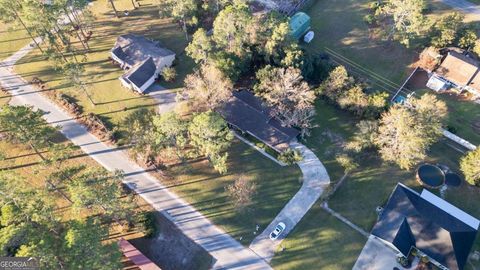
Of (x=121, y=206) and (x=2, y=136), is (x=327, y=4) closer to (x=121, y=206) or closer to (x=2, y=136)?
(x=121, y=206)

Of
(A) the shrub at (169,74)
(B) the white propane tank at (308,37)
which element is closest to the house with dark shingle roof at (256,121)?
(A) the shrub at (169,74)

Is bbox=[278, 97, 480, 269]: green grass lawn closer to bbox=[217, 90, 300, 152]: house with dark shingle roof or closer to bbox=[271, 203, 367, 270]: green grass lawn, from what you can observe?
bbox=[271, 203, 367, 270]: green grass lawn

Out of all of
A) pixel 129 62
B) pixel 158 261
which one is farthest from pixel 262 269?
pixel 129 62

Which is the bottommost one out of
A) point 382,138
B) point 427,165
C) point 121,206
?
point 427,165

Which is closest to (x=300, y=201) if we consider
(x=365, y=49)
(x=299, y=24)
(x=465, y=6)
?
(x=365, y=49)

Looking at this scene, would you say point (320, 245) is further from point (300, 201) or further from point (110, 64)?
point (110, 64)

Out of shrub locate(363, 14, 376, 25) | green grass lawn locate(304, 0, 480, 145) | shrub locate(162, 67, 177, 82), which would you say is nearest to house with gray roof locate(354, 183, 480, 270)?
green grass lawn locate(304, 0, 480, 145)

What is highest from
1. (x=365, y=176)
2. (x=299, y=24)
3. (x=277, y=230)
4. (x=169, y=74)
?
(x=169, y=74)

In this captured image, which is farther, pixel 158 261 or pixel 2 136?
pixel 2 136
